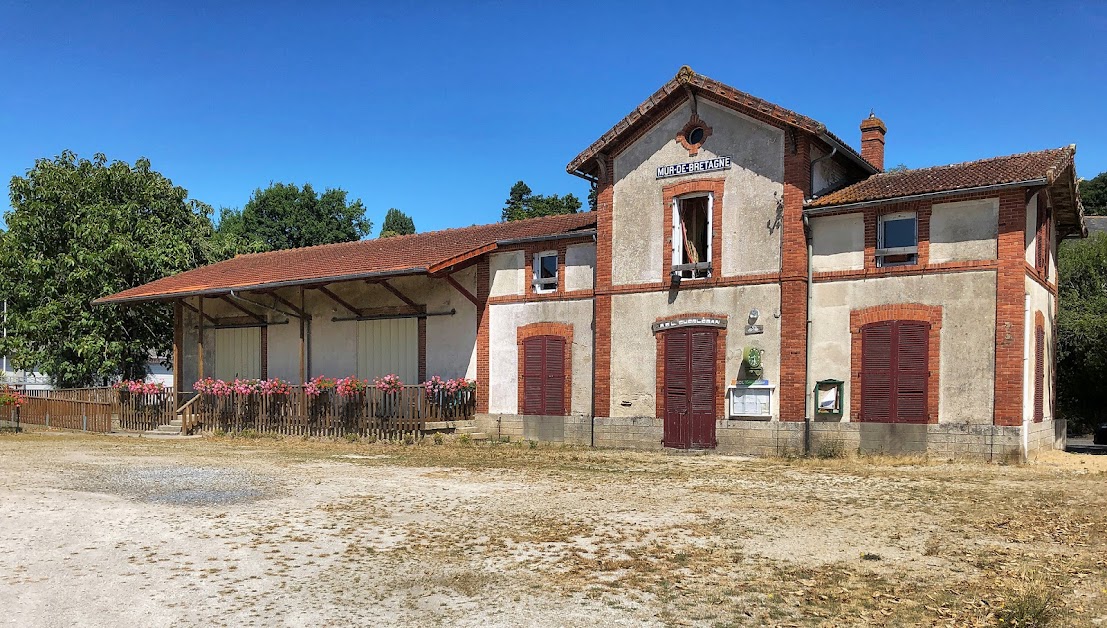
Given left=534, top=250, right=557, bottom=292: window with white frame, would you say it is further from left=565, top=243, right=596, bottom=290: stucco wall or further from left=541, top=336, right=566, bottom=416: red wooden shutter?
left=541, top=336, right=566, bottom=416: red wooden shutter

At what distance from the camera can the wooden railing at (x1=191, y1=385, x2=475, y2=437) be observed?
66.3 ft

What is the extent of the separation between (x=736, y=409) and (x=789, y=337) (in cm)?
173

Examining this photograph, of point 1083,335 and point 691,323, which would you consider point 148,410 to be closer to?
point 691,323

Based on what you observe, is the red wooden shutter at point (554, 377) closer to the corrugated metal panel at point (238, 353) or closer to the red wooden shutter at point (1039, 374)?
the red wooden shutter at point (1039, 374)

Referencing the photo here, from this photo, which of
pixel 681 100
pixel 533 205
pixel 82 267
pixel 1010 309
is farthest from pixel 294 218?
pixel 1010 309

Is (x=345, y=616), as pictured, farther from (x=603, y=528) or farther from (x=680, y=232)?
(x=680, y=232)

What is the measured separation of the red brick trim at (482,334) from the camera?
21047mm

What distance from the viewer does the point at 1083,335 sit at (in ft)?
84.6

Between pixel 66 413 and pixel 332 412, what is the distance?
9.39 m

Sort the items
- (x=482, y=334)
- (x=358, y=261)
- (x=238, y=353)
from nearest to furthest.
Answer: (x=482, y=334) → (x=358, y=261) → (x=238, y=353)

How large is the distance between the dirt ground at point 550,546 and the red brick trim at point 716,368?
3749 millimetres

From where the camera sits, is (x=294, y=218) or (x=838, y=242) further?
(x=294, y=218)

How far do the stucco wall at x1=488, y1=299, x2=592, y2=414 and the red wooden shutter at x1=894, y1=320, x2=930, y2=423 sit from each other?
6398 mm

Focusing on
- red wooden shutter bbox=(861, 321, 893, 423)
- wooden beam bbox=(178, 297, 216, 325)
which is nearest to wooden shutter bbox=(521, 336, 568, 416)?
red wooden shutter bbox=(861, 321, 893, 423)
